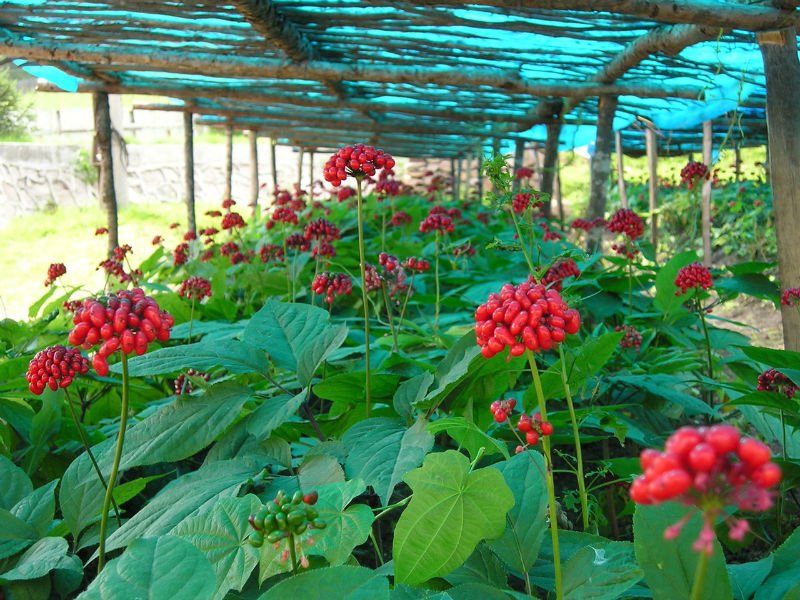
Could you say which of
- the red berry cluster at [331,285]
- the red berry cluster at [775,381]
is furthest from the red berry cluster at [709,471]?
the red berry cluster at [331,285]

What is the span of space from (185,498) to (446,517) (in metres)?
0.58

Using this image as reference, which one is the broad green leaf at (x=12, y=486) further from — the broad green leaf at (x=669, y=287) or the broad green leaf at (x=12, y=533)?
the broad green leaf at (x=669, y=287)

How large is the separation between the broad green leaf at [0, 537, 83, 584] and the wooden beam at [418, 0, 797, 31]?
265 cm

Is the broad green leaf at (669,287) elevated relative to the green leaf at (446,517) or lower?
lower

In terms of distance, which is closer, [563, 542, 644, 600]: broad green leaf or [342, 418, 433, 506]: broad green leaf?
[563, 542, 644, 600]: broad green leaf

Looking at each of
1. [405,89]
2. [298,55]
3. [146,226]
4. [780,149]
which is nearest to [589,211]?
[405,89]

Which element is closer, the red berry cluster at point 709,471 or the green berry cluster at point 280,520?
the red berry cluster at point 709,471

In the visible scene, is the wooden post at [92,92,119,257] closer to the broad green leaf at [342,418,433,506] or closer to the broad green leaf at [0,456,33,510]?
the broad green leaf at [0,456,33,510]

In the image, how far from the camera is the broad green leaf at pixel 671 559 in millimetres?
1068

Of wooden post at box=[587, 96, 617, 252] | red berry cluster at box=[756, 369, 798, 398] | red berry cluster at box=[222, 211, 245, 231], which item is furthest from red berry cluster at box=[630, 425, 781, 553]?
wooden post at box=[587, 96, 617, 252]

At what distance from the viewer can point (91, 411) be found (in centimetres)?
259

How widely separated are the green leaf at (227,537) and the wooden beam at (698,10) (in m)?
2.59

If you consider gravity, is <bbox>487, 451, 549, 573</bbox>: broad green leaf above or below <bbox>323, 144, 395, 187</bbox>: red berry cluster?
below

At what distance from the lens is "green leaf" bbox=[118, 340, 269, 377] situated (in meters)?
1.66
